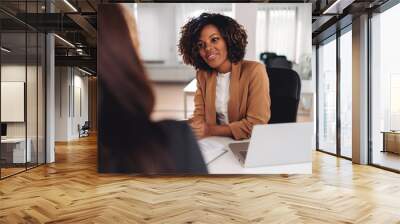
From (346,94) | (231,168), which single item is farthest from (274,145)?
(346,94)

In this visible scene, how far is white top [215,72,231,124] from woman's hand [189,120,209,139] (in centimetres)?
25

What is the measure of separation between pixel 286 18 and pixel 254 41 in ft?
2.16

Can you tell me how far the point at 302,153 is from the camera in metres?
6.48

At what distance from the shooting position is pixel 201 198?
16.1 ft

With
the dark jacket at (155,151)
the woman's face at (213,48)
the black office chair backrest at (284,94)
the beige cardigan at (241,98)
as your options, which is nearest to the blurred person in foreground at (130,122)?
the dark jacket at (155,151)

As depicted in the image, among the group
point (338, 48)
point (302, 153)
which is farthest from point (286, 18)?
point (338, 48)

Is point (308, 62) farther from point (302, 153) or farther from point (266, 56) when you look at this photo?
point (302, 153)

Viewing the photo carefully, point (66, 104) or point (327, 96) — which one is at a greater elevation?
point (327, 96)

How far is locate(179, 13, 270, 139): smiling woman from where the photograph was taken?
6.26 metres

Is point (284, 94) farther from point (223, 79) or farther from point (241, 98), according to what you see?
point (223, 79)

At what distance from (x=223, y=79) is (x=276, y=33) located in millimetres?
1142

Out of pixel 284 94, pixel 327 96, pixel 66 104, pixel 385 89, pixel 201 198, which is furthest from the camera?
pixel 66 104

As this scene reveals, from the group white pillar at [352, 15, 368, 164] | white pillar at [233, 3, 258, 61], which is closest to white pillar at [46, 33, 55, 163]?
white pillar at [233, 3, 258, 61]

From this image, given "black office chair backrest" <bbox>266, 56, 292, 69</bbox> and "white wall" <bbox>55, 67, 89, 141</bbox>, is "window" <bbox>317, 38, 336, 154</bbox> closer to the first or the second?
"black office chair backrest" <bbox>266, 56, 292, 69</bbox>
